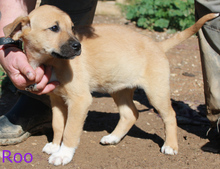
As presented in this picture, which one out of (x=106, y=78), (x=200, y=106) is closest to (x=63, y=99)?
(x=106, y=78)

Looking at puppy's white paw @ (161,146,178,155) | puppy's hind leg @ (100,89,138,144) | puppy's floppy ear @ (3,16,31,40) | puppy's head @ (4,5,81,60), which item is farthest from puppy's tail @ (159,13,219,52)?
puppy's floppy ear @ (3,16,31,40)

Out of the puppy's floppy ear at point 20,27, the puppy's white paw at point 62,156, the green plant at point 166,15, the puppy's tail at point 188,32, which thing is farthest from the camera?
the green plant at point 166,15

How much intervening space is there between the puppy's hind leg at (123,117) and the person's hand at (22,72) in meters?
0.97

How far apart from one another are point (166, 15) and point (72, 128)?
17.8 feet

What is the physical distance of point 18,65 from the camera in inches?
109

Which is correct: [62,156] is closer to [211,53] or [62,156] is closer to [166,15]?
[211,53]

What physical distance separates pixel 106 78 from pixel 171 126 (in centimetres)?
86

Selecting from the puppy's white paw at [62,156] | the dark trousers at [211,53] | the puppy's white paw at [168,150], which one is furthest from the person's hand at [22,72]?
the dark trousers at [211,53]

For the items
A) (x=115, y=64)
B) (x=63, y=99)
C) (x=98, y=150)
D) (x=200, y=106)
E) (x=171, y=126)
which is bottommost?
(x=200, y=106)

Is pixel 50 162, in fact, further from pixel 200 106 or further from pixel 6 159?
pixel 200 106

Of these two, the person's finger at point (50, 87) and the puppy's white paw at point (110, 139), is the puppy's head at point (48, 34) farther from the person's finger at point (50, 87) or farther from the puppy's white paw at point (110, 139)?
the puppy's white paw at point (110, 139)

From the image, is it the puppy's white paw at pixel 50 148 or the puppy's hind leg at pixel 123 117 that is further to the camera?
the puppy's hind leg at pixel 123 117

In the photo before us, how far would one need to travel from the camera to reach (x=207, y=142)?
352 cm

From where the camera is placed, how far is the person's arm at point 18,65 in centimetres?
274
